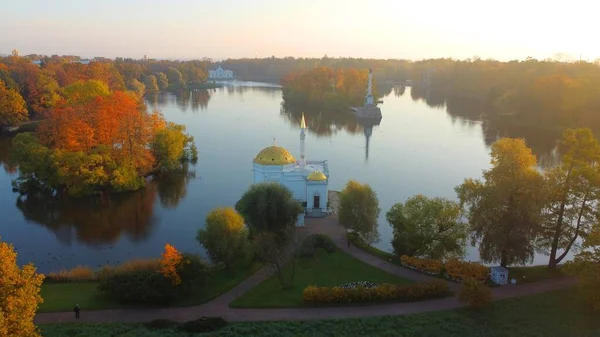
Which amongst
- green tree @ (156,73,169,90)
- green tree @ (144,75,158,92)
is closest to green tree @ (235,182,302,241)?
green tree @ (144,75,158,92)

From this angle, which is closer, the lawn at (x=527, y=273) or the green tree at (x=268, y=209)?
the lawn at (x=527, y=273)

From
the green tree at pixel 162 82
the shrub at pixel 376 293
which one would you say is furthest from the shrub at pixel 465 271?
the green tree at pixel 162 82

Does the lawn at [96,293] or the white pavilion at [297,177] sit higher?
the white pavilion at [297,177]

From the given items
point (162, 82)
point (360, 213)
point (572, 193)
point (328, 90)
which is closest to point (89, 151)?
point (360, 213)

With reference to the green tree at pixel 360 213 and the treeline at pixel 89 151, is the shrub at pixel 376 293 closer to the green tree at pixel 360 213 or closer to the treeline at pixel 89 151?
the green tree at pixel 360 213

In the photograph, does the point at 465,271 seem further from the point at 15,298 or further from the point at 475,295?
the point at 15,298

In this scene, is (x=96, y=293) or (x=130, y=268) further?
(x=130, y=268)

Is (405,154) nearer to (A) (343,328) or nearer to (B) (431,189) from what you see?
(B) (431,189)
